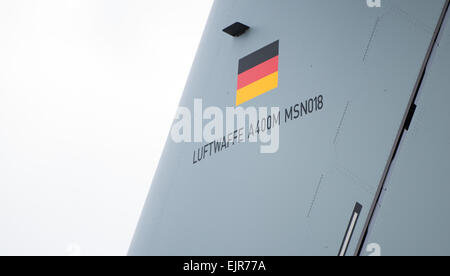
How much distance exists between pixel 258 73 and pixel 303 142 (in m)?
0.76

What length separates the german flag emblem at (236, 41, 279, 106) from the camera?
12.1 feet

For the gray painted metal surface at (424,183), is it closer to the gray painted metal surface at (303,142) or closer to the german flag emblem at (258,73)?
the gray painted metal surface at (303,142)

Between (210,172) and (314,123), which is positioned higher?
(314,123)

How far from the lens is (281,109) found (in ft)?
11.5

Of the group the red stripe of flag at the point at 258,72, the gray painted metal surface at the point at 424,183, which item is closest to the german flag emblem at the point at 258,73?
the red stripe of flag at the point at 258,72

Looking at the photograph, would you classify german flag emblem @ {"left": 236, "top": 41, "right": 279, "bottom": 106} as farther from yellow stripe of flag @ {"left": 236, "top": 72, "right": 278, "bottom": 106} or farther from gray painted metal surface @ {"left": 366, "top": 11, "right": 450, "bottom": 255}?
gray painted metal surface @ {"left": 366, "top": 11, "right": 450, "bottom": 255}

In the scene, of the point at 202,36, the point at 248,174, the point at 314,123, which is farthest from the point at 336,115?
the point at 202,36

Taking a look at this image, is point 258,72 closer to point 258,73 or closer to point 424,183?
point 258,73

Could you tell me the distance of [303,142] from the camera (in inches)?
128

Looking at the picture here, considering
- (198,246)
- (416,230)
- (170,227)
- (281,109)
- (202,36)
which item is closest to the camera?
(416,230)
